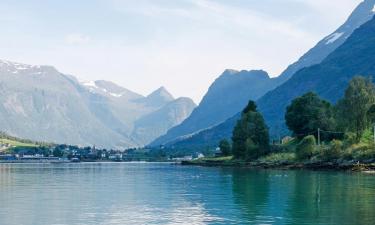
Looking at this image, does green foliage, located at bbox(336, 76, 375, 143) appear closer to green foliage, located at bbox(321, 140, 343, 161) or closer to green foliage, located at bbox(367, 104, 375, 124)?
green foliage, located at bbox(367, 104, 375, 124)

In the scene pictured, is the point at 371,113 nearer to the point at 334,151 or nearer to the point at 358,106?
the point at 358,106

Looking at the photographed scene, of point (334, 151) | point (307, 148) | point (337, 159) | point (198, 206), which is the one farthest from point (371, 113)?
point (198, 206)

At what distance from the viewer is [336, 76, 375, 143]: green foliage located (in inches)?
7136

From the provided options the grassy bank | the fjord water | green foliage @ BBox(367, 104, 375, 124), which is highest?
green foliage @ BBox(367, 104, 375, 124)

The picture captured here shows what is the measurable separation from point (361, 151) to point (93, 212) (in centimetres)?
11162

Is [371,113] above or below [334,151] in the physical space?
above

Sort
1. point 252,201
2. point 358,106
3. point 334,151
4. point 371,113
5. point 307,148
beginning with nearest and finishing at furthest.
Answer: point 252,201
point 334,151
point 371,113
point 307,148
point 358,106

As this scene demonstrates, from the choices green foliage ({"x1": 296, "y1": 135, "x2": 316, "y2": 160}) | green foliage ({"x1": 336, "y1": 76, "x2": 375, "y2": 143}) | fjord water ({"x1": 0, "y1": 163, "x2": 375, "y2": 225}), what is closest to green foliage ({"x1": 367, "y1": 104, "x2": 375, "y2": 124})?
green foliage ({"x1": 336, "y1": 76, "x2": 375, "y2": 143})

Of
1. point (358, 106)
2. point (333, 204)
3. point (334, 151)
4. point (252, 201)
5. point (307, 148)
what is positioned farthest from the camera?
point (358, 106)

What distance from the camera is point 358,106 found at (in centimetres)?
18350

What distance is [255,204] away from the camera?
71.1 m

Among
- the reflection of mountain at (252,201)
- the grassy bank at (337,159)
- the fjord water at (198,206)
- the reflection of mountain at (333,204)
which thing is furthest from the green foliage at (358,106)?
the reflection of mountain at (252,201)

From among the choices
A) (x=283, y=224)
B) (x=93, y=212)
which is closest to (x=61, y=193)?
(x=93, y=212)

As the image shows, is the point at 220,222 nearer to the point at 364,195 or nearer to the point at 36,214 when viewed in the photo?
the point at 36,214
